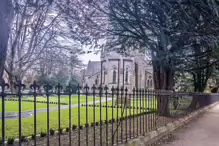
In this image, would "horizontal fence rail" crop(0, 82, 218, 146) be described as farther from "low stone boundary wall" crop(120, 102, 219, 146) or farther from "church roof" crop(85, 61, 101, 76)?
"church roof" crop(85, 61, 101, 76)

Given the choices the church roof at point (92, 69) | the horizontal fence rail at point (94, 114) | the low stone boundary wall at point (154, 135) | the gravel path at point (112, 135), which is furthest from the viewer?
the church roof at point (92, 69)

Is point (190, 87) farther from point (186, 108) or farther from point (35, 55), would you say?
point (35, 55)

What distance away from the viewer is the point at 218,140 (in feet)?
27.3

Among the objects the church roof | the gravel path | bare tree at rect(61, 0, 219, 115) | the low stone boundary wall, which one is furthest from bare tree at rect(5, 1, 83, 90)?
the church roof

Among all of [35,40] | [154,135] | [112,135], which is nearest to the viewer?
[112,135]

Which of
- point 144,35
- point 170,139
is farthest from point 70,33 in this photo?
point 170,139

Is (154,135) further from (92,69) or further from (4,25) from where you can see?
(92,69)

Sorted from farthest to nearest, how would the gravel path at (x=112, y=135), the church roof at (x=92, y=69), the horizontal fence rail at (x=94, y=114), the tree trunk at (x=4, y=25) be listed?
the church roof at (x=92, y=69), the gravel path at (x=112, y=135), the tree trunk at (x=4, y=25), the horizontal fence rail at (x=94, y=114)

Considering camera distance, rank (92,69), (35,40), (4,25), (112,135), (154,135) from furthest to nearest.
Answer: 1. (92,69)
2. (35,40)
3. (154,135)
4. (112,135)
5. (4,25)

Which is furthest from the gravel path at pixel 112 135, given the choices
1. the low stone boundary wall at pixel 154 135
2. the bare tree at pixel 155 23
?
the bare tree at pixel 155 23

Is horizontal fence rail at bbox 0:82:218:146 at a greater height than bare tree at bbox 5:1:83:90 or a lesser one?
lesser

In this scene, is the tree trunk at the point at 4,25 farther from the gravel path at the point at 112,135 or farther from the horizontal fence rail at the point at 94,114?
the gravel path at the point at 112,135

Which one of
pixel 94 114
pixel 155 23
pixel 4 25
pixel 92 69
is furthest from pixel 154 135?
pixel 92 69

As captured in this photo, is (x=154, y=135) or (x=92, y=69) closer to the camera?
(x=154, y=135)
